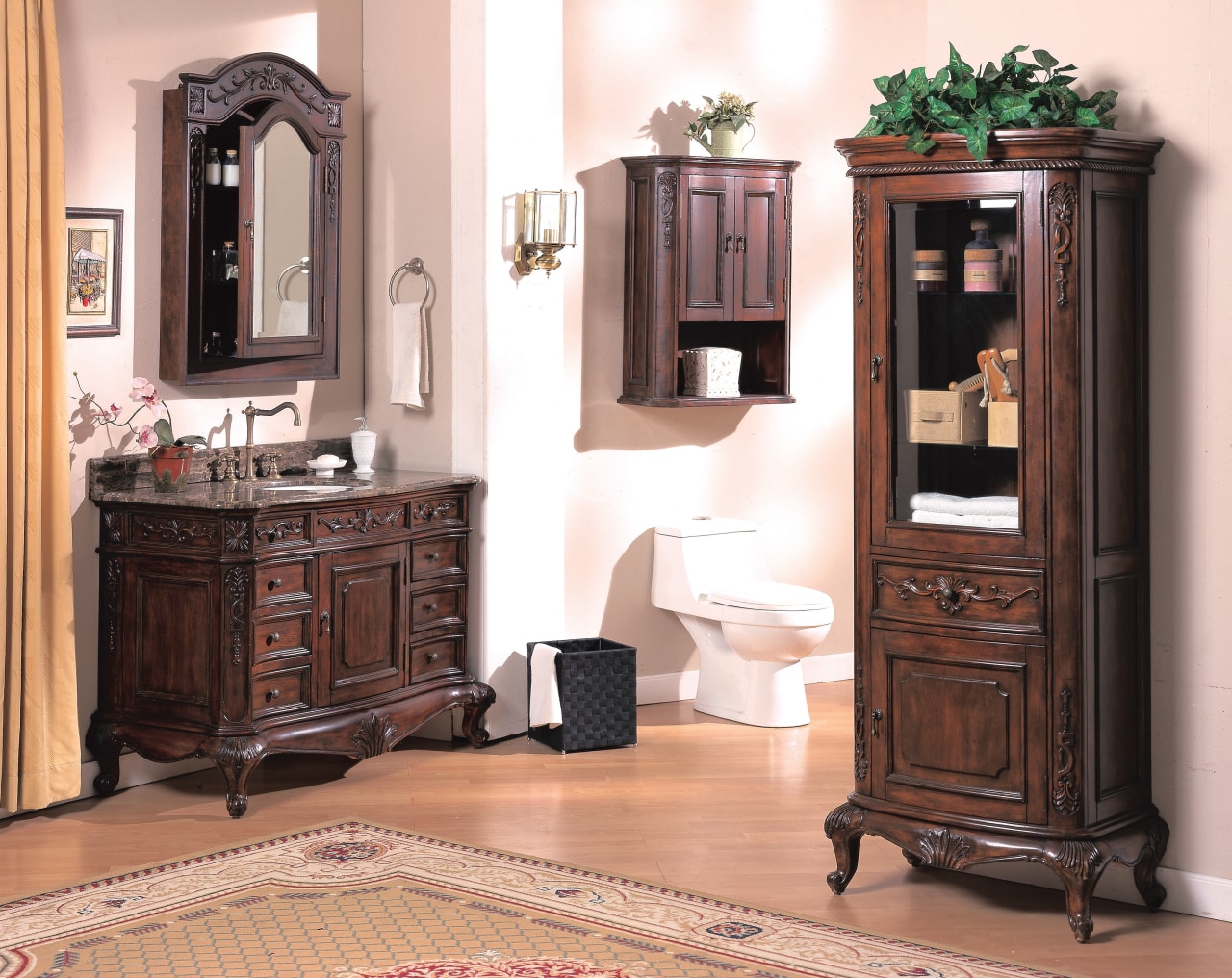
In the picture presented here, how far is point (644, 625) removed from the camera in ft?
19.7

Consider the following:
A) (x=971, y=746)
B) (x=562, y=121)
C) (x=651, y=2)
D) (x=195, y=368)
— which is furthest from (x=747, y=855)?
(x=651, y=2)

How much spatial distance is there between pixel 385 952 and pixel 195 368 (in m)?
2.19

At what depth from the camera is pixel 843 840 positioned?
377 centimetres

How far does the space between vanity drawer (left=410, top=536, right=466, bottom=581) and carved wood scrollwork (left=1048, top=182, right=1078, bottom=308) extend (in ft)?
7.74

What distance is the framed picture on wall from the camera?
4.49 meters

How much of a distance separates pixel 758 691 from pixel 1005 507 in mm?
2178

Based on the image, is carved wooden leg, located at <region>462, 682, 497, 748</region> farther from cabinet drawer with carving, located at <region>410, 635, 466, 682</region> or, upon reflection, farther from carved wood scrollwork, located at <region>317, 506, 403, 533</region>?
carved wood scrollwork, located at <region>317, 506, 403, 533</region>

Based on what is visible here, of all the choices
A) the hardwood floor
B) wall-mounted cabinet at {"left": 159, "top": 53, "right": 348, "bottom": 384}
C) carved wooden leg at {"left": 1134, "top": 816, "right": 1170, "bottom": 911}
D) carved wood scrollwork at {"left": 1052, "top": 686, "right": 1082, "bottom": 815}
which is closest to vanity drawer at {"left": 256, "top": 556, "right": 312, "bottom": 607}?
the hardwood floor

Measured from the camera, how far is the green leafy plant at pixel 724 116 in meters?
5.79

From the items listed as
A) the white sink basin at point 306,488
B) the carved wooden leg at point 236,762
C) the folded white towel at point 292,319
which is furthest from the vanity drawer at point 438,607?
the folded white towel at point 292,319

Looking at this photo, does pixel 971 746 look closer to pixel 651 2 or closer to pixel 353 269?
pixel 353 269

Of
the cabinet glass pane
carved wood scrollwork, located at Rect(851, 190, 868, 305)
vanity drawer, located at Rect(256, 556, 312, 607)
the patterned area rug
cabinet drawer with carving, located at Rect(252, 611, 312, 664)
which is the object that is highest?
carved wood scrollwork, located at Rect(851, 190, 868, 305)

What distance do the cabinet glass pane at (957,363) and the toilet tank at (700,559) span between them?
2192 mm

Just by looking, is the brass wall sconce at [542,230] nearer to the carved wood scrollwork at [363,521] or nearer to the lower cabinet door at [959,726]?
the carved wood scrollwork at [363,521]
